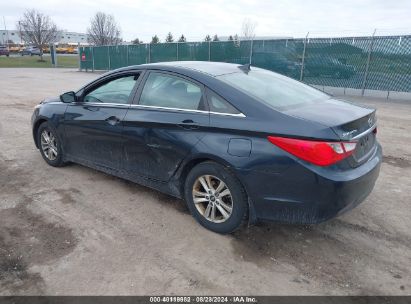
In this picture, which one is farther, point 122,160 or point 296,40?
point 296,40

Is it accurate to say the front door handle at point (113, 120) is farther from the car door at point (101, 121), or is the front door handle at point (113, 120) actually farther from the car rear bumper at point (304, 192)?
the car rear bumper at point (304, 192)

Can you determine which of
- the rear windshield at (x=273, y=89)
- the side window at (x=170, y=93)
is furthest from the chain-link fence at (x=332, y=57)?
the side window at (x=170, y=93)

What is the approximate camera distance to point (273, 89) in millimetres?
3670

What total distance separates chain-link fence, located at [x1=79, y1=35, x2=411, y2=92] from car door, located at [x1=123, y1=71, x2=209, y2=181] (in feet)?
41.4

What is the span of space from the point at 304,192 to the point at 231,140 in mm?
756

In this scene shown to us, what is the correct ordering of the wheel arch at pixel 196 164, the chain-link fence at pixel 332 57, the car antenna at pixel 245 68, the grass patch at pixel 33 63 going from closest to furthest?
the wheel arch at pixel 196 164 < the car antenna at pixel 245 68 < the chain-link fence at pixel 332 57 < the grass patch at pixel 33 63

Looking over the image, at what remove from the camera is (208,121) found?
331 centimetres

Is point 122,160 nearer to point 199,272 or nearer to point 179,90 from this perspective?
point 179,90

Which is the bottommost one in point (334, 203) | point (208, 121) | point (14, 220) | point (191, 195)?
point (14, 220)

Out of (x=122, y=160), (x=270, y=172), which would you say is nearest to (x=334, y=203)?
(x=270, y=172)

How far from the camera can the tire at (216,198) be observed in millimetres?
3193

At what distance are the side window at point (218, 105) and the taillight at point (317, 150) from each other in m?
0.60

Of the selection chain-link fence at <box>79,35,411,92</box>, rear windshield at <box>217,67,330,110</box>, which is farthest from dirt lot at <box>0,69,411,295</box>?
chain-link fence at <box>79,35,411,92</box>

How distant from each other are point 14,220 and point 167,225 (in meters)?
1.59
